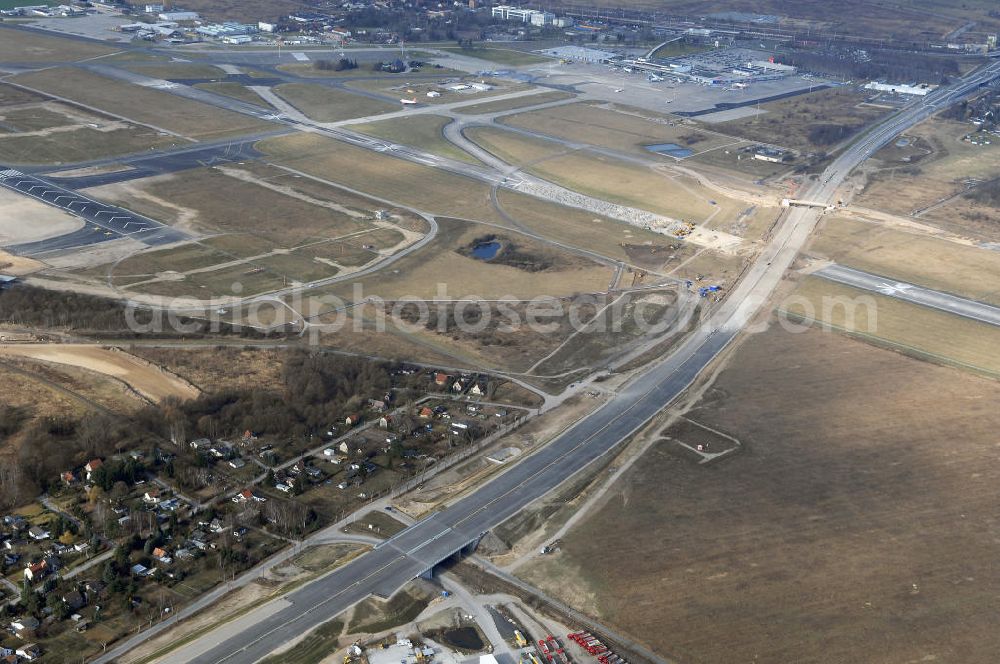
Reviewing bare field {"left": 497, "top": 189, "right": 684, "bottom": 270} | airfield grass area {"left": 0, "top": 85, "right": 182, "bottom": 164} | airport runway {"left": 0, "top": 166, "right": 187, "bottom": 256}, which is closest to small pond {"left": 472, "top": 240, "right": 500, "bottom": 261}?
bare field {"left": 497, "top": 189, "right": 684, "bottom": 270}

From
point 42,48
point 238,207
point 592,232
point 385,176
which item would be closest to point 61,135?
point 238,207

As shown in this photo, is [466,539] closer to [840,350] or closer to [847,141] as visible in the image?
[840,350]

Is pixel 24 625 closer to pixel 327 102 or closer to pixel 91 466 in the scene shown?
pixel 91 466

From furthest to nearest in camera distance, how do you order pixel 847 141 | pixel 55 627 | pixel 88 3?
1. pixel 88 3
2. pixel 847 141
3. pixel 55 627

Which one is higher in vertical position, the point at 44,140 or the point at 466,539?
the point at 44,140

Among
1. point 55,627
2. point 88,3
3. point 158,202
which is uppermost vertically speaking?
point 88,3

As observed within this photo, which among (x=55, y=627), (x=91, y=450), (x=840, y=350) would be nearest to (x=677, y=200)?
(x=840, y=350)
